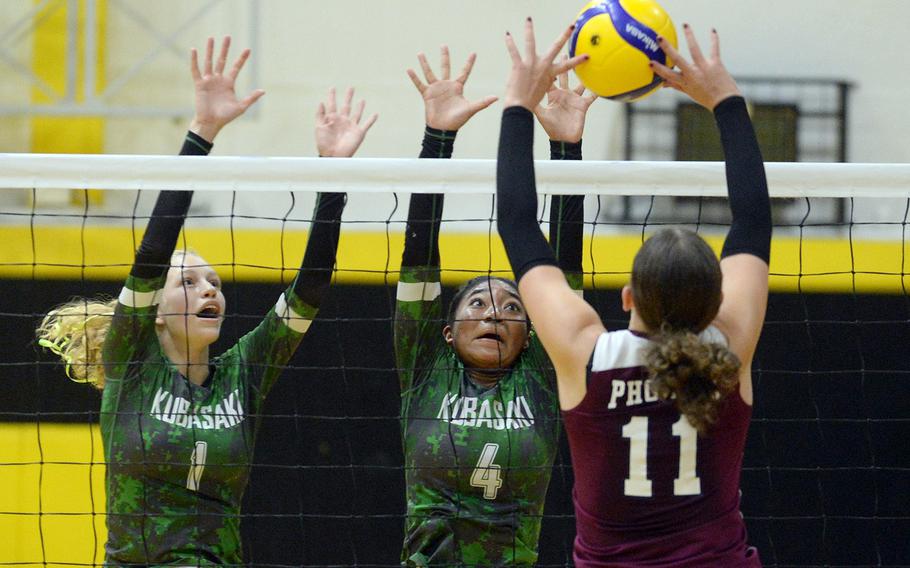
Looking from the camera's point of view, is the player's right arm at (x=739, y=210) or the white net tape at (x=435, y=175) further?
→ the white net tape at (x=435, y=175)

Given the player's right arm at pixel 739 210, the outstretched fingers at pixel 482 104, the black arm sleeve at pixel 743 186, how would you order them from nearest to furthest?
the player's right arm at pixel 739 210, the black arm sleeve at pixel 743 186, the outstretched fingers at pixel 482 104

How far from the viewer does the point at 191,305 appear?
3533 millimetres

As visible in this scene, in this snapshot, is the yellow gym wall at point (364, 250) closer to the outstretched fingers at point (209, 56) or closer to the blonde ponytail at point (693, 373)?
the outstretched fingers at point (209, 56)

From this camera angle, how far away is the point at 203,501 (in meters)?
3.29

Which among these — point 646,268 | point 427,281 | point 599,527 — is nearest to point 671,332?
point 646,268

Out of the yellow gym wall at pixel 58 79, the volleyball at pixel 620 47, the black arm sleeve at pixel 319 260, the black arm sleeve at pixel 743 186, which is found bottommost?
the black arm sleeve at pixel 319 260

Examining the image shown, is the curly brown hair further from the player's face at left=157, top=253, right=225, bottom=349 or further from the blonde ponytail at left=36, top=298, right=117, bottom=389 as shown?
the blonde ponytail at left=36, top=298, right=117, bottom=389

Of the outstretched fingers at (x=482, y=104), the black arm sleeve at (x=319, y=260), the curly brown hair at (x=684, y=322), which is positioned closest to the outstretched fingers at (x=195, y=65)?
the black arm sleeve at (x=319, y=260)

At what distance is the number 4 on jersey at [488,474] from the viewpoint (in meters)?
3.19

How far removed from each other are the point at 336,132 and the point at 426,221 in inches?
20.0

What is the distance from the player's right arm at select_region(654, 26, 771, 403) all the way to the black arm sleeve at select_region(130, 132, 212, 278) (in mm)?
1503

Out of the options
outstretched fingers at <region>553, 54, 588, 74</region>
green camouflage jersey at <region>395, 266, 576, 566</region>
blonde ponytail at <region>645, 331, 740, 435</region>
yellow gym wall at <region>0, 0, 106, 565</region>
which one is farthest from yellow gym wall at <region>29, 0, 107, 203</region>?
blonde ponytail at <region>645, 331, 740, 435</region>

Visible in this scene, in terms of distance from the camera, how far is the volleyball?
267 cm

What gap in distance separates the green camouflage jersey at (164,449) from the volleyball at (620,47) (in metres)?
1.22
